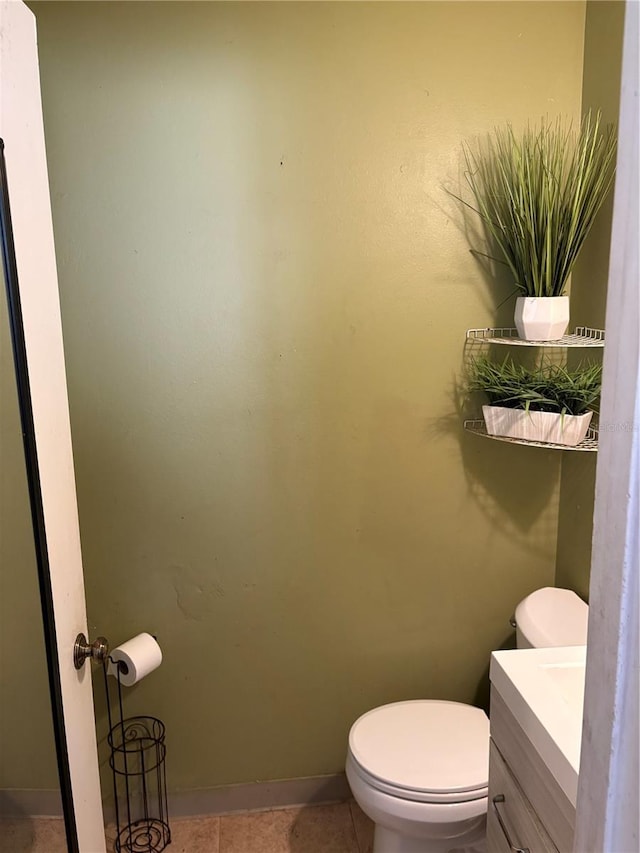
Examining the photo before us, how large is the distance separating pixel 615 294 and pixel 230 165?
1.48 m

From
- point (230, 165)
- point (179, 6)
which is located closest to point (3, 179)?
point (230, 165)

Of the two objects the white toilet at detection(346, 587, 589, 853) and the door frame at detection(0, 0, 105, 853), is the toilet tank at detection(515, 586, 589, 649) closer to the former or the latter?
the white toilet at detection(346, 587, 589, 853)

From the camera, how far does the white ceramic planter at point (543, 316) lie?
176 centimetres

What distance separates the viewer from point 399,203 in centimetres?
190

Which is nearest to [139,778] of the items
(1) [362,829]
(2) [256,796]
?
(2) [256,796]

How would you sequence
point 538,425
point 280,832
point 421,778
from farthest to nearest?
point 280,832 → point 538,425 → point 421,778

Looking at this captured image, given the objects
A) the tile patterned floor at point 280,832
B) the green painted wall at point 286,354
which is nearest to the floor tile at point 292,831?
the tile patterned floor at point 280,832

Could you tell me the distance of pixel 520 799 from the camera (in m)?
1.12

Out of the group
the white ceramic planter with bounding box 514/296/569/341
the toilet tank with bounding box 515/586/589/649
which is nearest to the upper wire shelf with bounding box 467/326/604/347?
the white ceramic planter with bounding box 514/296/569/341

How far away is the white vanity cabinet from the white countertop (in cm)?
2

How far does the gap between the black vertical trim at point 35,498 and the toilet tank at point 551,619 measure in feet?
3.83

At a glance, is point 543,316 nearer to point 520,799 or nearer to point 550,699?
point 550,699

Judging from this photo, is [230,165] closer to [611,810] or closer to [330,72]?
[330,72]

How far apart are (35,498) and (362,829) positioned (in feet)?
5.14
